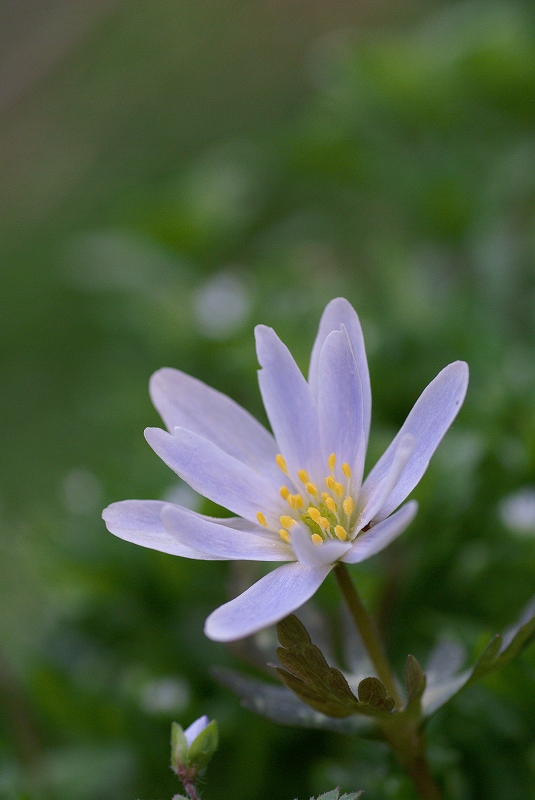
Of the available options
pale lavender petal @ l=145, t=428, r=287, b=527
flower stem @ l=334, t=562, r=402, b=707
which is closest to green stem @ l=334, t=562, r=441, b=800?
flower stem @ l=334, t=562, r=402, b=707

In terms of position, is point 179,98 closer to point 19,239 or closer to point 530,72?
point 19,239

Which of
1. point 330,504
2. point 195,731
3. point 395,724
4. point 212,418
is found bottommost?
point 395,724

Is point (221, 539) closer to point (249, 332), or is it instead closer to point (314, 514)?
point (314, 514)

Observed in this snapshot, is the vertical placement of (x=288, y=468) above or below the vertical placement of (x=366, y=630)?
above

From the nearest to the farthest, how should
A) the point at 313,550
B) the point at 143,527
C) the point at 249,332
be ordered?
the point at 313,550
the point at 143,527
the point at 249,332

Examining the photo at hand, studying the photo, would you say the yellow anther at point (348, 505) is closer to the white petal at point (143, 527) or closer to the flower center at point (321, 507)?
the flower center at point (321, 507)

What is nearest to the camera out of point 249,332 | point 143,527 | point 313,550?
point 313,550

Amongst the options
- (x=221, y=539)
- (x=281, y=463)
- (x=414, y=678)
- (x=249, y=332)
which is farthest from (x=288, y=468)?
(x=249, y=332)
